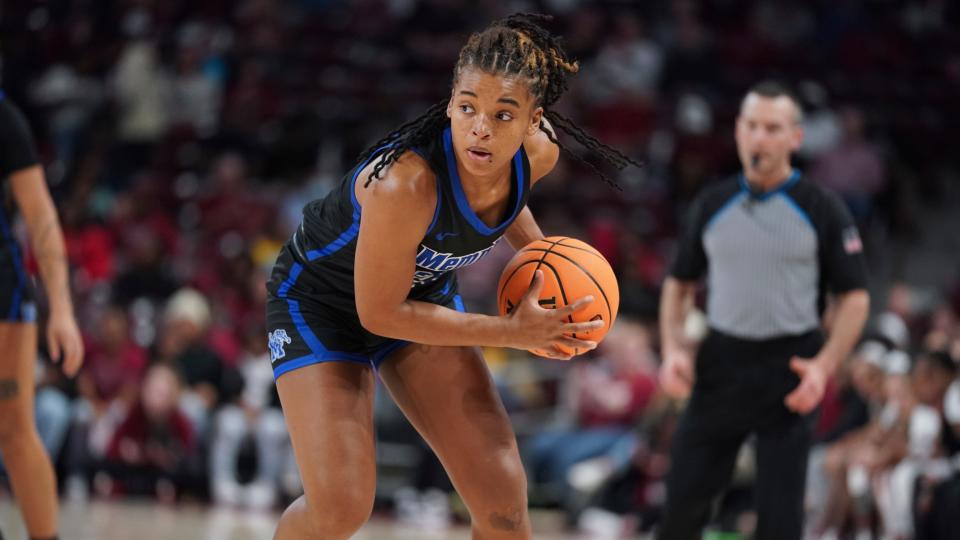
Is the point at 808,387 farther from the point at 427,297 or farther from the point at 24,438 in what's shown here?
the point at 24,438

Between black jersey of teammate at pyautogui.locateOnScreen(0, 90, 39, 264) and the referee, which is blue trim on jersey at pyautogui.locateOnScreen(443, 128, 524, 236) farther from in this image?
black jersey of teammate at pyautogui.locateOnScreen(0, 90, 39, 264)

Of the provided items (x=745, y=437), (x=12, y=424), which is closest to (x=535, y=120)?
(x=745, y=437)

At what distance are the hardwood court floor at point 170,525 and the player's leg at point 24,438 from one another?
2107 millimetres

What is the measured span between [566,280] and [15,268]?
96.1 inches

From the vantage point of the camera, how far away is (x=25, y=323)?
200 inches

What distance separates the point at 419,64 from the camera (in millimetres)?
14281

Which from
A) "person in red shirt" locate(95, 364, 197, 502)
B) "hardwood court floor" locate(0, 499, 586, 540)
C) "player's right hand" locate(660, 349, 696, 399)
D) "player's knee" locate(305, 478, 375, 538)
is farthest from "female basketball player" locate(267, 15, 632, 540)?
"person in red shirt" locate(95, 364, 197, 502)

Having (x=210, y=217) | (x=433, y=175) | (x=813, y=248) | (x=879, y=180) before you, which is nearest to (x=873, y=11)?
(x=879, y=180)

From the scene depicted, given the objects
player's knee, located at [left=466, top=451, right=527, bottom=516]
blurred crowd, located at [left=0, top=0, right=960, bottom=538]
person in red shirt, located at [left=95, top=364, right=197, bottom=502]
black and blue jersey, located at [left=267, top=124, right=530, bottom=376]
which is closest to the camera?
black and blue jersey, located at [left=267, top=124, right=530, bottom=376]

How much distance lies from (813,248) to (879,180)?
805 centimetres

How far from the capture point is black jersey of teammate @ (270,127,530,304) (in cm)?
393

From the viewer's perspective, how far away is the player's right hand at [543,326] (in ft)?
12.4

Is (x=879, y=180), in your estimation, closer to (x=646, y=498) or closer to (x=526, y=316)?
(x=646, y=498)

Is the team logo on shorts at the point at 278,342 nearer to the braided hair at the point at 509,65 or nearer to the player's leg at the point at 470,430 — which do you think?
the player's leg at the point at 470,430
